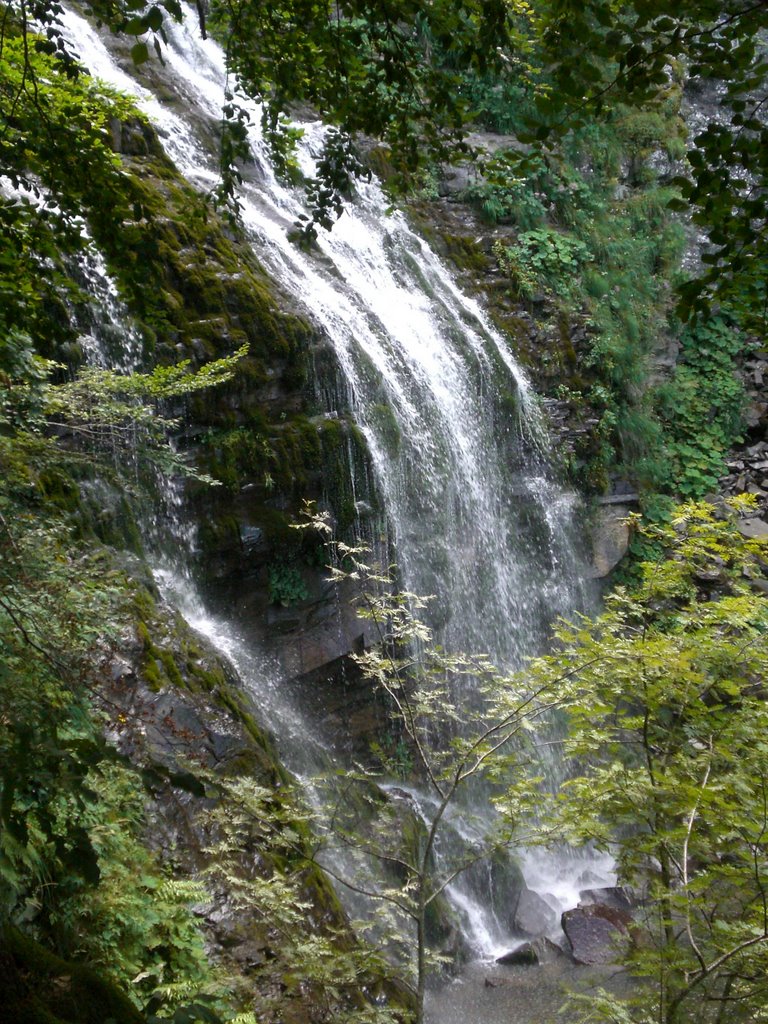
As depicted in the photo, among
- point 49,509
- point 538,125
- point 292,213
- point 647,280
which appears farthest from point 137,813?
point 647,280

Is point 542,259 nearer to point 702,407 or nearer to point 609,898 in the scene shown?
point 702,407

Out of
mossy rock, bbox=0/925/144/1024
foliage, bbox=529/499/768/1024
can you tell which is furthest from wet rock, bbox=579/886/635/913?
mossy rock, bbox=0/925/144/1024

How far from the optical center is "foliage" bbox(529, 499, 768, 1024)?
10.5ft

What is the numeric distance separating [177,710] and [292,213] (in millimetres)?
7095

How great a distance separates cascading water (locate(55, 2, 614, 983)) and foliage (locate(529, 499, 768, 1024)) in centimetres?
388

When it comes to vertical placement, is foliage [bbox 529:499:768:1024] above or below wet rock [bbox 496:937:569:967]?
above

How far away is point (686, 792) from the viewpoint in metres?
3.54

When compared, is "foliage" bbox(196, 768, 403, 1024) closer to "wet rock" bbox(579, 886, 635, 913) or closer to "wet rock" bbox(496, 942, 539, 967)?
"wet rock" bbox(496, 942, 539, 967)

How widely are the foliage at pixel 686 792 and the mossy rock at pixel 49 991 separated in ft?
6.97

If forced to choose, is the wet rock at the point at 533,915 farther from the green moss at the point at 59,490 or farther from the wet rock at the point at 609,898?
the green moss at the point at 59,490

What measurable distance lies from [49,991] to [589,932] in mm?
6117

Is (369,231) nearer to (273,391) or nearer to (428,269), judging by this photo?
(428,269)

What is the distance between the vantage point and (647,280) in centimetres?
1366

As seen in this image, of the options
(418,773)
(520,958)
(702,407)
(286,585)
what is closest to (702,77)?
(286,585)
